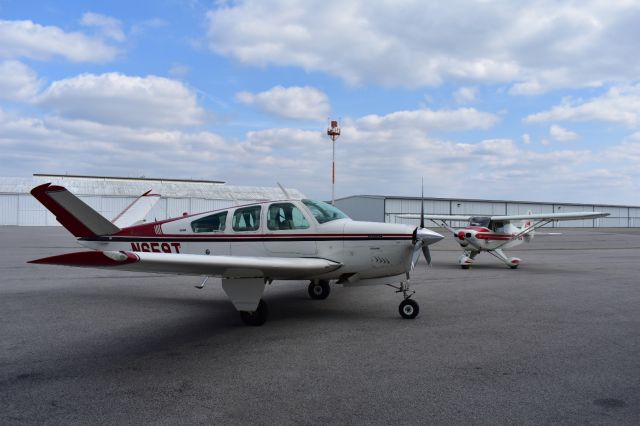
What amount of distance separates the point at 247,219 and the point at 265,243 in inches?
21.7

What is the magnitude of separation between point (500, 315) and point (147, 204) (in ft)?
26.5

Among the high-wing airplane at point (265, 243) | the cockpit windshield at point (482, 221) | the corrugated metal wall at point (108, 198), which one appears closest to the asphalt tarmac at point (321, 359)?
the high-wing airplane at point (265, 243)

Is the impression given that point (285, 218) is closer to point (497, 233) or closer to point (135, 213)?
point (135, 213)

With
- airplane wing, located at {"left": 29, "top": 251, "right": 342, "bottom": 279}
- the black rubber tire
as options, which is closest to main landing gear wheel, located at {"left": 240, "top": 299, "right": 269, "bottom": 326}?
airplane wing, located at {"left": 29, "top": 251, "right": 342, "bottom": 279}

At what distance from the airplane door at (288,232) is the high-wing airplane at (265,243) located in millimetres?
17

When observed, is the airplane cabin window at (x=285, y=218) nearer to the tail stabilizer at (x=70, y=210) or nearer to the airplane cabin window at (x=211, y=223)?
the airplane cabin window at (x=211, y=223)

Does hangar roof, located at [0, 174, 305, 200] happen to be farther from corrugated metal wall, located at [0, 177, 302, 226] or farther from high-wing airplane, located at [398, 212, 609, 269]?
high-wing airplane, located at [398, 212, 609, 269]

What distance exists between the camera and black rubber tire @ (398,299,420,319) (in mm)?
7398

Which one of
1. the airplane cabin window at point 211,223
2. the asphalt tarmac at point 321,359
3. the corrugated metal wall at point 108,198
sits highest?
the corrugated metal wall at point 108,198

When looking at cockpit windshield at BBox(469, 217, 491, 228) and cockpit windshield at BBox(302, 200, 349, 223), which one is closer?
cockpit windshield at BBox(302, 200, 349, 223)

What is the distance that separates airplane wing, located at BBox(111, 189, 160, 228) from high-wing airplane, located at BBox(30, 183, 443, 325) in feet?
4.66

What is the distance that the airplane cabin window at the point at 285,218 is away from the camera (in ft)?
24.4

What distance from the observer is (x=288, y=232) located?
292 inches

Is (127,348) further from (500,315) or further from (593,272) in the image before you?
(593,272)
